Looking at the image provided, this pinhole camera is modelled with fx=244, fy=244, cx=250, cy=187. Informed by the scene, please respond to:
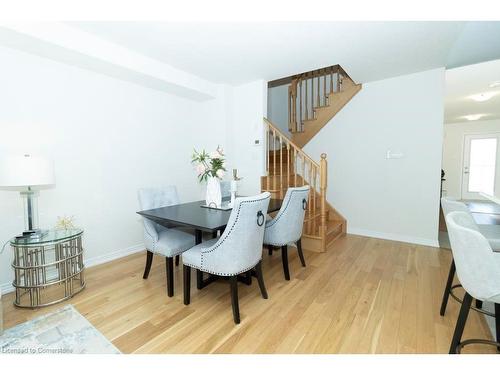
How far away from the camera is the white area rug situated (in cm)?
155

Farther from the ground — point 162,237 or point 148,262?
point 162,237

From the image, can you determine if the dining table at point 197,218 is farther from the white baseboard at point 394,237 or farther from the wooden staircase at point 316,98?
the wooden staircase at point 316,98

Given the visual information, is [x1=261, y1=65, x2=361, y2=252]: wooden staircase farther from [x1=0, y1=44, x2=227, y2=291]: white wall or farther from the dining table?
[x1=0, y1=44, x2=227, y2=291]: white wall

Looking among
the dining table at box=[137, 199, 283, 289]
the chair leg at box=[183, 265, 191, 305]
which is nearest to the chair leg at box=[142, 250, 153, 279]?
the dining table at box=[137, 199, 283, 289]

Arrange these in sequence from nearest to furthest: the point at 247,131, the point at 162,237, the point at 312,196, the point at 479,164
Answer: the point at 162,237
the point at 312,196
the point at 247,131
the point at 479,164

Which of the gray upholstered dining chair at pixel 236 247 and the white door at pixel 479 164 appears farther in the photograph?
the white door at pixel 479 164

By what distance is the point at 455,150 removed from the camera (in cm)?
→ 626

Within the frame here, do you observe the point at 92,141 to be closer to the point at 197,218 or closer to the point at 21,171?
the point at 21,171

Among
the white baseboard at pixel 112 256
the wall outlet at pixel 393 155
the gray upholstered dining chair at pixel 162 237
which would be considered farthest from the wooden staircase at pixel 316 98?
the white baseboard at pixel 112 256

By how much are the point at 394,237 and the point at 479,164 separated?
3712 mm

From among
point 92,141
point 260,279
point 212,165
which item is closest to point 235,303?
point 260,279

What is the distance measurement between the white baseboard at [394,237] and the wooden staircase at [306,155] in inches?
7.9

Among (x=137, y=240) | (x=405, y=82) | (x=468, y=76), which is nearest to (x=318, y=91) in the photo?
(x=405, y=82)

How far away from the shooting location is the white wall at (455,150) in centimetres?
596
